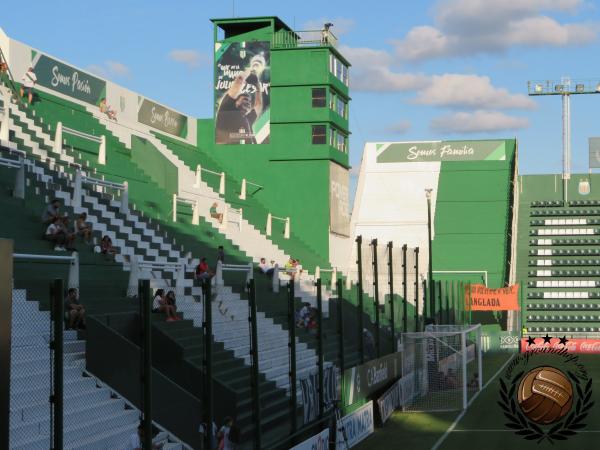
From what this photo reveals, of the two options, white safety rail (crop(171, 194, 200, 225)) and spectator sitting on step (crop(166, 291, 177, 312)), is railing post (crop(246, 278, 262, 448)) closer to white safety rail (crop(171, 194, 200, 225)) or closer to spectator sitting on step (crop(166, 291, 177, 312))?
spectator sitting on step (crop(166, 291, 177, 312))

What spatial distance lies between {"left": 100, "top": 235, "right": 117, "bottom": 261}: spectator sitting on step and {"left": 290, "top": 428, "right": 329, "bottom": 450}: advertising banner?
6.88m

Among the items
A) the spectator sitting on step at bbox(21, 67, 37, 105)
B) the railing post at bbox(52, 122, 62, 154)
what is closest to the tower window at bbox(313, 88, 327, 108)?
the spectator sitting on step at bbox(21, 67, 37, 105)

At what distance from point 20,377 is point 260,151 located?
39.9 m

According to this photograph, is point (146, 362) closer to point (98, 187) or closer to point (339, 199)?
point (98, 187)

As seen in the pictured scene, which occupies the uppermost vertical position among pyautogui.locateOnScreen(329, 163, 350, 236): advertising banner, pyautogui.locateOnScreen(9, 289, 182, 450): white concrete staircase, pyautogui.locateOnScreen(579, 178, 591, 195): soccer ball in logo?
pyautogui.locateOnScreen(579, 178, 591, 195): soccer ball in logo

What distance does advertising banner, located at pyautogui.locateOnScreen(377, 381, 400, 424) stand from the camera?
2784 centimetres

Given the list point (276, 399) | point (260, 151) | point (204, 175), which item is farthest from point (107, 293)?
point (260, 151)

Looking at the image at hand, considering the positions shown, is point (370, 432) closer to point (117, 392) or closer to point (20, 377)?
point (117, 392)

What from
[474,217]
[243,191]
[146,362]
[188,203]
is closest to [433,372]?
[188,203]

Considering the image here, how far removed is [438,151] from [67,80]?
1580 inches

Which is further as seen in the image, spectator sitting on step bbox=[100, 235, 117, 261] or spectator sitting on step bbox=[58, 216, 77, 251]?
spectator sitting on step bbox=[100, 235, 117, 261]

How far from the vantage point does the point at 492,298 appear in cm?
5897

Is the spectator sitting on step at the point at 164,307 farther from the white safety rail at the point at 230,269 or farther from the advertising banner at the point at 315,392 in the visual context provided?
the white safety rail at the point at 230,269

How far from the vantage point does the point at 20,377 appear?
49.6ft
